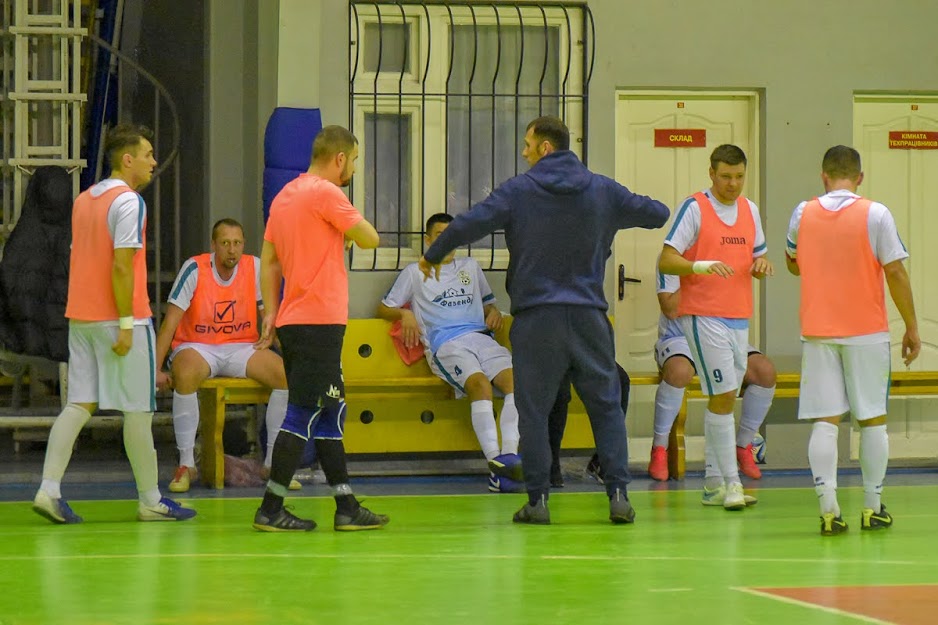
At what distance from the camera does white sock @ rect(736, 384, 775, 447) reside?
27.7 feet

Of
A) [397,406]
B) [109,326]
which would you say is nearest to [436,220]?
[397,406]

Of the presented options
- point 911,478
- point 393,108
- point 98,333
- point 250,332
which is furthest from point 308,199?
point 911,478

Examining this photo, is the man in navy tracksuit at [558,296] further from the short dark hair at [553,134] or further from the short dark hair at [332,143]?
the short dark hair at [332,143]

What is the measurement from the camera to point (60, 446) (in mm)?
6191

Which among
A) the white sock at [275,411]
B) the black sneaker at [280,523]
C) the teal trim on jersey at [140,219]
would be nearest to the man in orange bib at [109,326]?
the teal trim on jersey at [140,219]

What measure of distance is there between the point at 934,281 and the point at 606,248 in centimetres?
408

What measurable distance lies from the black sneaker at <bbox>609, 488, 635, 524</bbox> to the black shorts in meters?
1.31

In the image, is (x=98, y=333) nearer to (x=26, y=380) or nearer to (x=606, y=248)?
(x=606, y=248)

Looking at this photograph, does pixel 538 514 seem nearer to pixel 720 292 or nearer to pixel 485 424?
pixel 720 292

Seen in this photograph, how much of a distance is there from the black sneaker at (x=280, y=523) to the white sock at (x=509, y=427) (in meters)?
2.11

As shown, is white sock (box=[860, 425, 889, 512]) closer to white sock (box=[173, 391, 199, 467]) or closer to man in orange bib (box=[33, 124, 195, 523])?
man in orange bib (box=[33, 124, 195, 523])

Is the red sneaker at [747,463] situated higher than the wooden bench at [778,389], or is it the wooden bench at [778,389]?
the wooden bench at [778,389]

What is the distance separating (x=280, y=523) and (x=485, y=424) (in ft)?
7.21

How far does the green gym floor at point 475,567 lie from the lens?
4.15 meters
